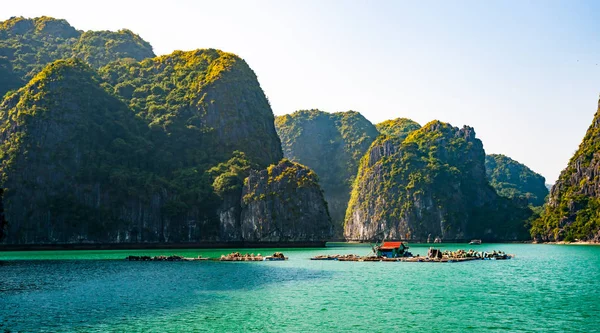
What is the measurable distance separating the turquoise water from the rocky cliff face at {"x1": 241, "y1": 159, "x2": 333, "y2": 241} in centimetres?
9803

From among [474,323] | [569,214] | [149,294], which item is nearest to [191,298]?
[149,294]

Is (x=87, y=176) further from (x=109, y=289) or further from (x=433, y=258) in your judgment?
(x=109, y=289)

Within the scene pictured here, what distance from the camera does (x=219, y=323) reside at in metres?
37.7

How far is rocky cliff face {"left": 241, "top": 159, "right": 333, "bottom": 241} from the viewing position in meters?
176

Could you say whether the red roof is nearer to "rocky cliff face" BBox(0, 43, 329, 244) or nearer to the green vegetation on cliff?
"rocky cliff face" BBox(0, 43, 329, 244)

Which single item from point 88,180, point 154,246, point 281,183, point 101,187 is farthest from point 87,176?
point 281,183

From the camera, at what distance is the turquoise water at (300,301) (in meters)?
37.4

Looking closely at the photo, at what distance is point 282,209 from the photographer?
178375 mm

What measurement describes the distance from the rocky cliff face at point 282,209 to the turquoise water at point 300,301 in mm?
98030

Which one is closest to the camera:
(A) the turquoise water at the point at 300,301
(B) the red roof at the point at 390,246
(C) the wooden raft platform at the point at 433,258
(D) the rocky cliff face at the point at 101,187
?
(A) the turquoise water at the point at 300,301

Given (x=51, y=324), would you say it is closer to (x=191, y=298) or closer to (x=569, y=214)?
(x=191, y=298)

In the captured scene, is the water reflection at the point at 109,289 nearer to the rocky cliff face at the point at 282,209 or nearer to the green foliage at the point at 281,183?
the rocky cliff face at the point at 282,209

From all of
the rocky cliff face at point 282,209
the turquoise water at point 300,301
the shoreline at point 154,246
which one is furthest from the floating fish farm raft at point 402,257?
the rocky cliff face at point 282,209

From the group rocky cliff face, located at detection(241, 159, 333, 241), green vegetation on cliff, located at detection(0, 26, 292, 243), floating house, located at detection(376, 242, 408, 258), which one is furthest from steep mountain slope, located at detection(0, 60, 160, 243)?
floating house, located at detection(376, 242, 408, 258)
